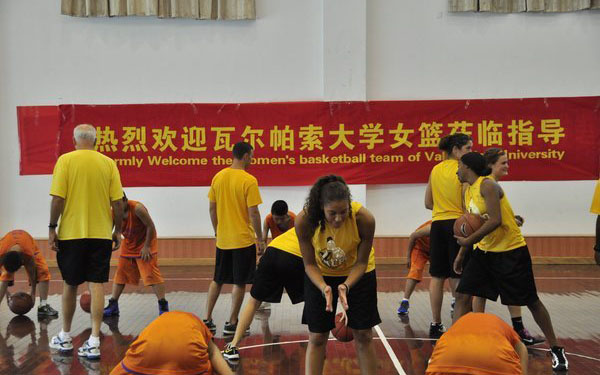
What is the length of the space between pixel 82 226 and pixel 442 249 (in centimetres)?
302

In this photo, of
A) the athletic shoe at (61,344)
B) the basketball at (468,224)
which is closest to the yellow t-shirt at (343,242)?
the basketball at (468,224)

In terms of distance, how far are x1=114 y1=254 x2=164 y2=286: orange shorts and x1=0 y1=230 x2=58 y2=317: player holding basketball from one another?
0.80 m

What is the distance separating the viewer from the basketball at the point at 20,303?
22.9ft

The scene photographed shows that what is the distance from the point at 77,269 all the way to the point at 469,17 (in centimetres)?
784

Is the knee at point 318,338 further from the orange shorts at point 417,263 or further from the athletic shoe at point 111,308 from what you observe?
the athletic shoe at point 111,308

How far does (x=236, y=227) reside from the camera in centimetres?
627

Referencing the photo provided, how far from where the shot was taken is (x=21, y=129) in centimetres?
1102

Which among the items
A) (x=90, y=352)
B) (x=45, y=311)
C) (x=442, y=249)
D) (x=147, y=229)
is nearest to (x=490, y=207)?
(x=442, y=249)

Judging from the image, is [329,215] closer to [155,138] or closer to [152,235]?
[152,235]

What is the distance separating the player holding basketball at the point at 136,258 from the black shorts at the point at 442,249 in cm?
265

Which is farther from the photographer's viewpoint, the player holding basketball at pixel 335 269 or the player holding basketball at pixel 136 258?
the player holding basketball at pixel 136 258

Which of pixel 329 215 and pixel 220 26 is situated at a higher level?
pixel 220 26

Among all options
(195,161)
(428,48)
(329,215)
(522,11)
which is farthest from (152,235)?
(522,11)

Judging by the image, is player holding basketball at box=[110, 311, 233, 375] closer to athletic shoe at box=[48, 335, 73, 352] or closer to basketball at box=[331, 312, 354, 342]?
basketball at box=[331, 312, 354, 342]
